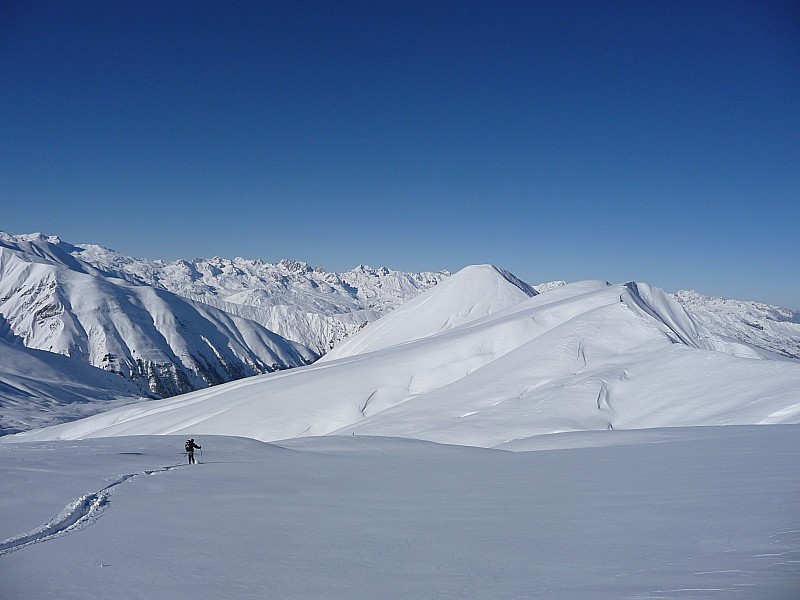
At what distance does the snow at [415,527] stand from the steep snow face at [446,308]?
80821 mm

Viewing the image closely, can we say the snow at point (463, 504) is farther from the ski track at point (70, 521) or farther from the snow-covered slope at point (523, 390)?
the snow-covered slope at point (523, 390)

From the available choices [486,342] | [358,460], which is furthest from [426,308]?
[358,460]

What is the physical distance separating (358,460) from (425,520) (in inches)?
308

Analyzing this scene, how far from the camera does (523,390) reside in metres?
31.8

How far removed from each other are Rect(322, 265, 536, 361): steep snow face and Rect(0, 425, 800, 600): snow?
265 feet

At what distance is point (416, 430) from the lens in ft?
87.7

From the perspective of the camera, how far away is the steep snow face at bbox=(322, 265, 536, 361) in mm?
99269

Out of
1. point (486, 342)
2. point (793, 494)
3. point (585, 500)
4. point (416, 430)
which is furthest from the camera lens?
point (486, 342)

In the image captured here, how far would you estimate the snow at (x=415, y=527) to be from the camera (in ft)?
19.7

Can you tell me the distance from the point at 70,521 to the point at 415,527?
588 centimetres

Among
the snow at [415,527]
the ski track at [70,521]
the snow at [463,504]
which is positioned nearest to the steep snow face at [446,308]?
the snow at [463,504]

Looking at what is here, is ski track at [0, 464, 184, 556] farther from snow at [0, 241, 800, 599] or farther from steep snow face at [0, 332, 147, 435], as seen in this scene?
steep snow face at [0, 332, 147, 435]

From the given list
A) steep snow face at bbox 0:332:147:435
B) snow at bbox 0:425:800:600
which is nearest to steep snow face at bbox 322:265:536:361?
steep snow face at bbox 0:332:147:435

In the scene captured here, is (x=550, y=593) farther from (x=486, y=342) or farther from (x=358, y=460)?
(x=486, y=342)
